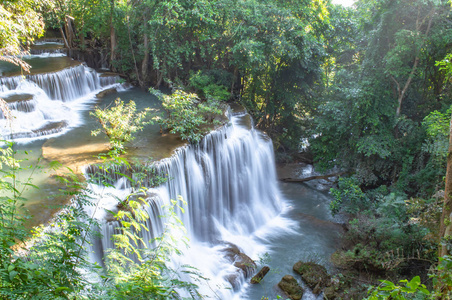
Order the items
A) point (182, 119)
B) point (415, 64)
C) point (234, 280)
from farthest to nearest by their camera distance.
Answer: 1. point (415, 64)
2. point (182, 119)
3. point (234, 280)

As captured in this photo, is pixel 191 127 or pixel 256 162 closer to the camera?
pixel 191 127

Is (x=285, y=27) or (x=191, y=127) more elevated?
(x=285, y=27)

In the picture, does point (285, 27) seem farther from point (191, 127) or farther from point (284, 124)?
point (191, 127)

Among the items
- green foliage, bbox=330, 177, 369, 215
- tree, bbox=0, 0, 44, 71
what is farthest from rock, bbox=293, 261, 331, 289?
tree, bbox=0, 0, 44, 71

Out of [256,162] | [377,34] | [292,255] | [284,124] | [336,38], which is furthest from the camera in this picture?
[284,124]

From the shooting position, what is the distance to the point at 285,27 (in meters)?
13.1

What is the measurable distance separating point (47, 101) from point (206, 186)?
24.9 ft

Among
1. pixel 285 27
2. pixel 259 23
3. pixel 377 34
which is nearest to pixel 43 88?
pixel 259 23

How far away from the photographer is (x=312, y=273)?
8750mm

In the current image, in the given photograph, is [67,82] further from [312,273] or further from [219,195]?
[312,273]

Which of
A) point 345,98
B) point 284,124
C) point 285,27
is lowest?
point 284,124

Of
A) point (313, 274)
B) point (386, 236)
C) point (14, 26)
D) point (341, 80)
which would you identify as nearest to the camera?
point (14, 26)

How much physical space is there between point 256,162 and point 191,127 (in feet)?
12.3

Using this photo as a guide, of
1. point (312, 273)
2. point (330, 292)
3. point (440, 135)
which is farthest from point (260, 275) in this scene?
point (440, 135)
